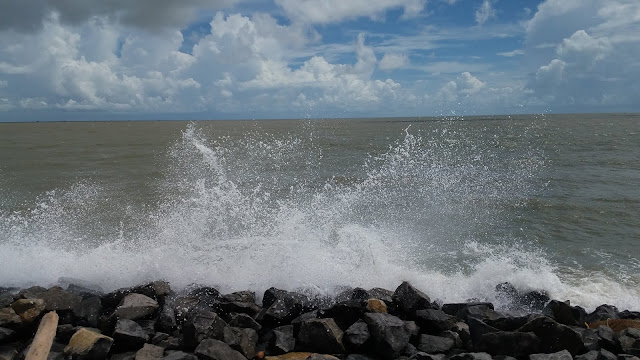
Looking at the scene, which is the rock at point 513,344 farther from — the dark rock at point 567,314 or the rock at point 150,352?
the rock at point 150,352

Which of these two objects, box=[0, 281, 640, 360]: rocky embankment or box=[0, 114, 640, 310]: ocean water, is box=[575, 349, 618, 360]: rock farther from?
box=[0, 114, 640, 310]: ocean water

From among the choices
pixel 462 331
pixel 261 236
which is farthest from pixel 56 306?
pixel 462 331

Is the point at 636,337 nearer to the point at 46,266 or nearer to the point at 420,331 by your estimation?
the point at 420,331

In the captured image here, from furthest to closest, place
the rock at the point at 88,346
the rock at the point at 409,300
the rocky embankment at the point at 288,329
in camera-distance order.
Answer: the rock at the point at 409,300 < the rocky embankment at the point at 288,329 < the rock at the point at 88,346

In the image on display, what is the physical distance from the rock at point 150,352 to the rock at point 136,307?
0.94 metres

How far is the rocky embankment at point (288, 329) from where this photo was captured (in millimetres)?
6340

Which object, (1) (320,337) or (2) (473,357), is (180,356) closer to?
(1) (320,337)

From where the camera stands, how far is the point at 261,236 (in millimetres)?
11781

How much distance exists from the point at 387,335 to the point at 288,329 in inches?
54.4

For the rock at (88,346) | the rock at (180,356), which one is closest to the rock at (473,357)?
the rock at (180,356)

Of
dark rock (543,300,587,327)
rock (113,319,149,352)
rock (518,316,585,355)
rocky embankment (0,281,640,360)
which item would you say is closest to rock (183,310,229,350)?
rocky embankment (0,281,640,360)

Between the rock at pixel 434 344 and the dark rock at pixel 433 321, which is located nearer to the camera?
the rock at pixel 434 344

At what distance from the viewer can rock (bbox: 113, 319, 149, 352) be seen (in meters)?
6.53

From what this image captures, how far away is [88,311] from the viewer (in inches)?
294
